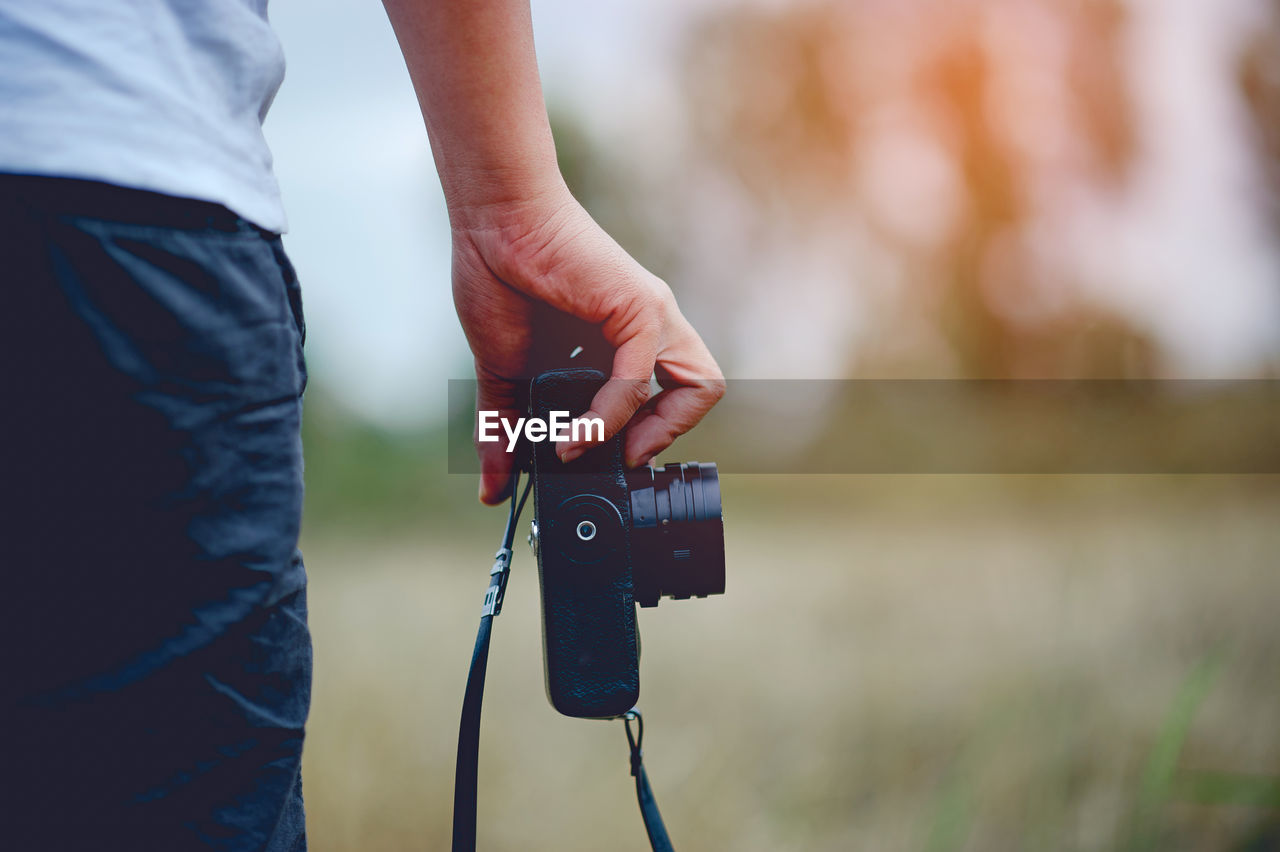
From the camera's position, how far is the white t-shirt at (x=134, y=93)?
0.40 m

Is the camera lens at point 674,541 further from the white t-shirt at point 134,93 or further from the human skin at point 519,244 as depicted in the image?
the white t-shirt at point 134,93

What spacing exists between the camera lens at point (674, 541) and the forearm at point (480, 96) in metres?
0.33

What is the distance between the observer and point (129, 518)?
43 cm

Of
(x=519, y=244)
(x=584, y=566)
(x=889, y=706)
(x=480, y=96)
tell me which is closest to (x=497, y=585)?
(x=584, y=566)

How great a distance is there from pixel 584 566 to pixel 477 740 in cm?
19

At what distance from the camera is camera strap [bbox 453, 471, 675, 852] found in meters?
0.77

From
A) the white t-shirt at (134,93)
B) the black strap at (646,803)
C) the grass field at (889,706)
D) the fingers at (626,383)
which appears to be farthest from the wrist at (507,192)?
the grass field at (889,706)

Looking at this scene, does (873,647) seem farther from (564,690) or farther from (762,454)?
(762,454)

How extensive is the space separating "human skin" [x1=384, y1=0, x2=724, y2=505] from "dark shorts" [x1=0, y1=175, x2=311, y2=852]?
0.28 meters

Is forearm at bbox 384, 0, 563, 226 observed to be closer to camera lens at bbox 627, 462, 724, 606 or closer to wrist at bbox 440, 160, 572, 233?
wrist at bbox 440, 160, 572, 233

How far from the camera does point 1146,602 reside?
2.46 metres

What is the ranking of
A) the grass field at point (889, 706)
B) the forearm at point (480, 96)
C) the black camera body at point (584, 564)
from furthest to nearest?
the grass field at point (889, 706) < the black camera body at point (584, 564) < the forearm at point (480, 96)

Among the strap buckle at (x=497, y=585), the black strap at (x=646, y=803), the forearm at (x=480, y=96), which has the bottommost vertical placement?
the black strap at (x=646, y=803)

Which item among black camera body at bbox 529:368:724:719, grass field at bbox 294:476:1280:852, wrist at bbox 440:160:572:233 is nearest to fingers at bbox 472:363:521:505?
black camera body at bbox 529:368:724:719
